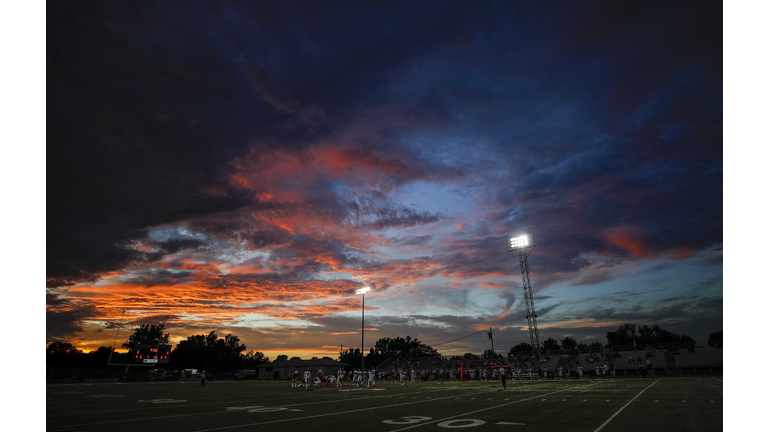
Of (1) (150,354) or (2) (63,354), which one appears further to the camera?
(2) (63,354)

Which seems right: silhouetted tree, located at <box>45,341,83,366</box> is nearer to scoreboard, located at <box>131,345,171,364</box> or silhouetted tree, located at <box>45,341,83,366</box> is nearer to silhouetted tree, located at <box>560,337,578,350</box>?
scoreboard, located at <box>131,345,171,364</box>

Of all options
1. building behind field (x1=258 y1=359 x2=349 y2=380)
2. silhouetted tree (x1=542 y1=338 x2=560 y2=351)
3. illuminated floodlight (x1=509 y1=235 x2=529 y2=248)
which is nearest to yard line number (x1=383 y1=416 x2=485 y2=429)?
illuminated floodlight (x1=509 y1=235 x2=529 y2=248)

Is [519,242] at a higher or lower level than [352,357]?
higher

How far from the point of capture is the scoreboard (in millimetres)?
58469

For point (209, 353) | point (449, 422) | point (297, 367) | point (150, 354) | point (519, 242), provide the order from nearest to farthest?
point (449, 422)
point (150, 354)
point (519, 242)
point (297, 367)
point (209, 353)

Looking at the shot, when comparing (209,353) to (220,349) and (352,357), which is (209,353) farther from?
(352,357)

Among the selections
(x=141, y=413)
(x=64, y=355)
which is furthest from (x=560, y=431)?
(x=64, y=355)

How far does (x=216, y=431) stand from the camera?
413 inches

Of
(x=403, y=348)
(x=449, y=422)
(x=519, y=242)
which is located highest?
(x=519, y=242)

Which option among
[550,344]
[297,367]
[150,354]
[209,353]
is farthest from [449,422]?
[550,344]

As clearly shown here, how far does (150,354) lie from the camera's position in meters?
59.0

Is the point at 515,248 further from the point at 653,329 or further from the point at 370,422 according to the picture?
the point at 653,329

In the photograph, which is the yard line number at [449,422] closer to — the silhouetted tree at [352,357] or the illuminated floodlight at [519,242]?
the illuminated floodlight at [519,242]

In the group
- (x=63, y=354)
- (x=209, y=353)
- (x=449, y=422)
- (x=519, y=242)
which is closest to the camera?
(x=449, y=422)
